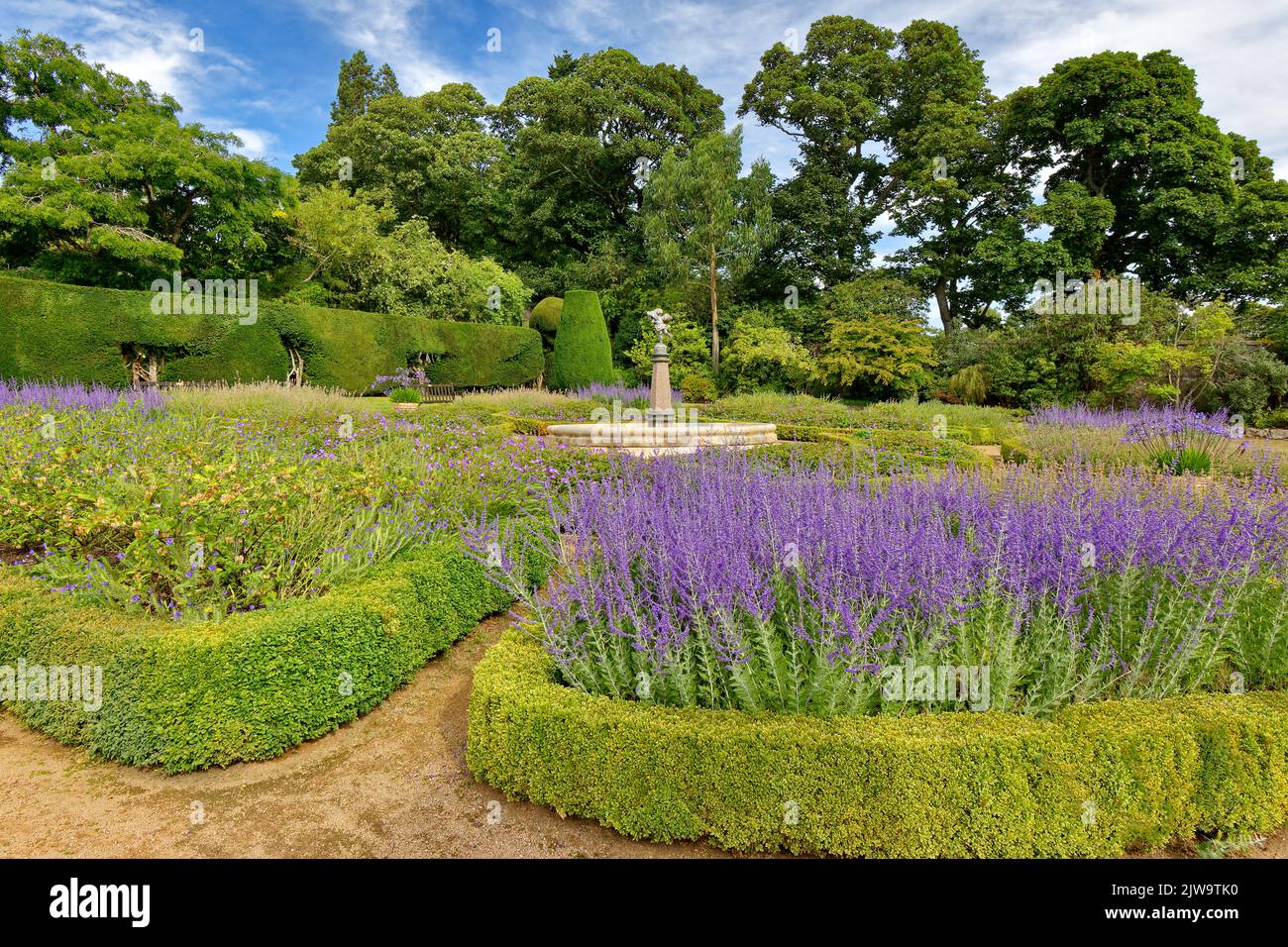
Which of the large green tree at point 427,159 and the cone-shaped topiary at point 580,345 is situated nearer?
the cone-shaped topiary at point 580,345

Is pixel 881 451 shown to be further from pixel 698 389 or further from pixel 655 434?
pixel 698 389

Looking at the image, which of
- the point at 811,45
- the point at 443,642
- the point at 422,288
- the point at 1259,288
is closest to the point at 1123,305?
the point at 1259,288

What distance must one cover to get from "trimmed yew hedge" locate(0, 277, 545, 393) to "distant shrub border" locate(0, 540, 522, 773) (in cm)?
1176

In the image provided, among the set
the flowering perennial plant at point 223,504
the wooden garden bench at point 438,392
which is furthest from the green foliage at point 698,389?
the flowering perennial plant at point 223,504

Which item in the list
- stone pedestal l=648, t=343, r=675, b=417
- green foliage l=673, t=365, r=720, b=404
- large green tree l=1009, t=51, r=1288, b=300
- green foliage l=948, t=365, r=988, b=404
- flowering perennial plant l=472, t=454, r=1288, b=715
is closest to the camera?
flowering perennial plant l=472, t=454, r=1288, b=715

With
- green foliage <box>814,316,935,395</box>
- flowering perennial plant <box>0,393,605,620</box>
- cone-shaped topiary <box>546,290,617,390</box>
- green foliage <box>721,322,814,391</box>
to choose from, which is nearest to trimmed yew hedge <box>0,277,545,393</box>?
cone-shaped topiary <box>546,290,617,390</box>

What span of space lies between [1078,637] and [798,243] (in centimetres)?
2396

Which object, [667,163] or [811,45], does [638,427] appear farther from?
[811,45]

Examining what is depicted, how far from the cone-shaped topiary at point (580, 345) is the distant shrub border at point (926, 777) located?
1814 centimetres

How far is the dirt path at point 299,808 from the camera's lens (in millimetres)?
2291

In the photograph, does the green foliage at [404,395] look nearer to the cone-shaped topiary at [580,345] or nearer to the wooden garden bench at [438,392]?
the wooden garden bench at [438,392]

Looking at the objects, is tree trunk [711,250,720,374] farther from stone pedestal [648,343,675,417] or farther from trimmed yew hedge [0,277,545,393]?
stone pedestal [648,343,675,417]

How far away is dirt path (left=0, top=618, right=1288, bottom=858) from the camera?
7.50 ft

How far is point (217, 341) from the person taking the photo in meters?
14.2
